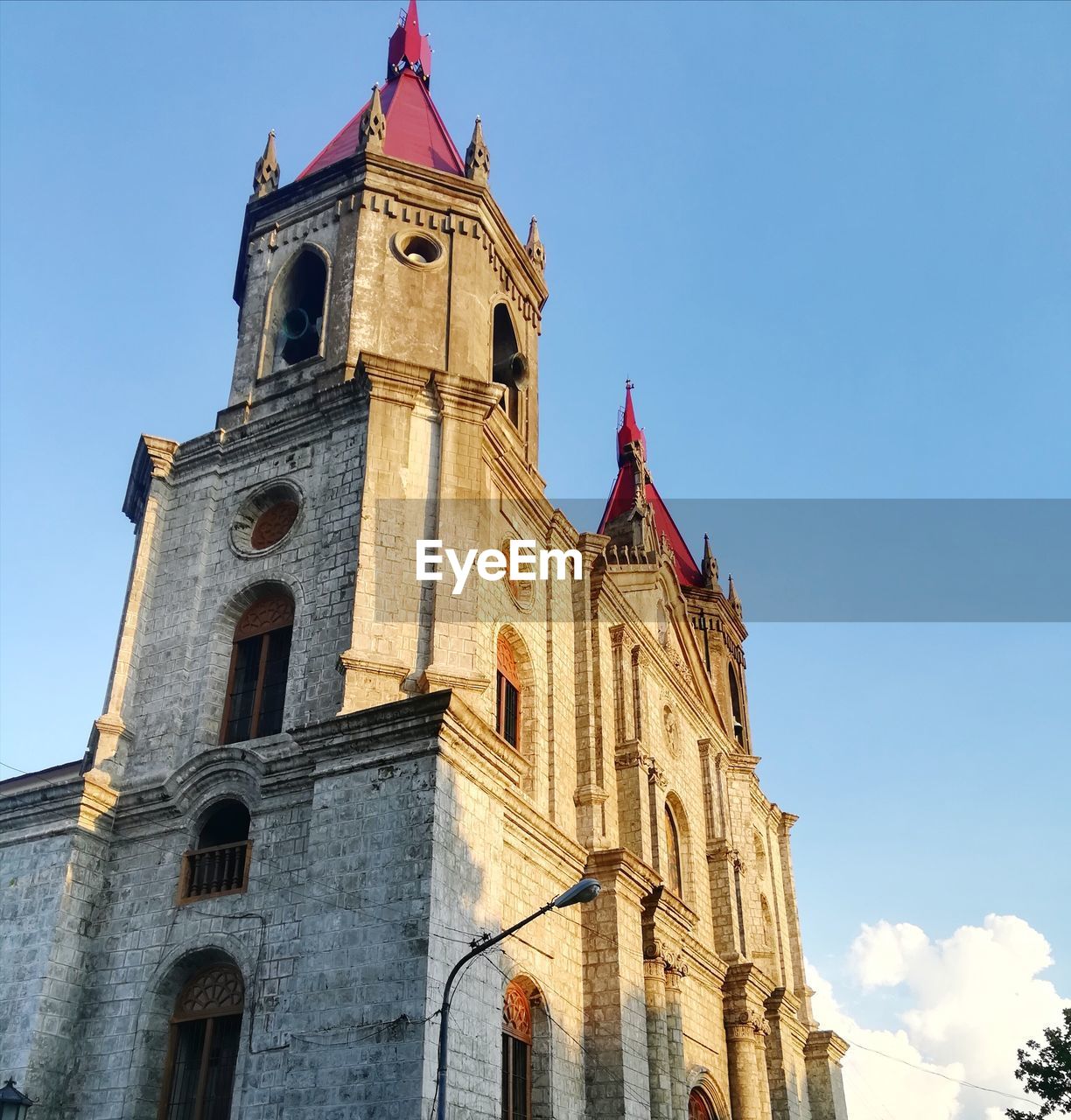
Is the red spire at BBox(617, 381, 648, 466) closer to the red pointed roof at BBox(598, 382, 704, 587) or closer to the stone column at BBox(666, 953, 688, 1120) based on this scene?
the red pointed roof at BBox(598, 382, 704, 587)

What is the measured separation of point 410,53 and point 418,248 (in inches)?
471

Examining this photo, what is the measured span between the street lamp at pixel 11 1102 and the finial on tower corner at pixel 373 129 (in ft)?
60.1

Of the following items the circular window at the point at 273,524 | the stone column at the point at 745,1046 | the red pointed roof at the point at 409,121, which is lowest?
the stone column at the point at 745,1046

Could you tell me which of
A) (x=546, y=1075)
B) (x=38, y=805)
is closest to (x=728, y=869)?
(x=546, y=1075)

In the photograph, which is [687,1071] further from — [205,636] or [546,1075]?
[205,636]

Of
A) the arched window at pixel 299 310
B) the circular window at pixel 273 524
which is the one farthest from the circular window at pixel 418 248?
the circular window at pixel 273 524

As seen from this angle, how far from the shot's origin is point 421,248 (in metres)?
24.3

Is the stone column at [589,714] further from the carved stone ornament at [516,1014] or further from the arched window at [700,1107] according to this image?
the arched window at [700,1107]

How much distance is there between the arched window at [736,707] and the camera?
36875mm

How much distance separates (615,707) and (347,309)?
9892 millimetres

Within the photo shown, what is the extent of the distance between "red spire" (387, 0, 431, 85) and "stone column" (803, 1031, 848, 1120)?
97.0 ft

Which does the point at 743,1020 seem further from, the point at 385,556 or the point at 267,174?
the point at 267,174

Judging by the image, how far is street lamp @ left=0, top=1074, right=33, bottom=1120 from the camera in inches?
602

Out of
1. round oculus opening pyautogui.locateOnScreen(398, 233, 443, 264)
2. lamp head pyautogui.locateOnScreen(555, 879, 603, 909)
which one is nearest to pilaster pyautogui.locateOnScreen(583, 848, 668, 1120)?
lamp head pyautogui.locateOnScreen(555, 879, 603, 909)
